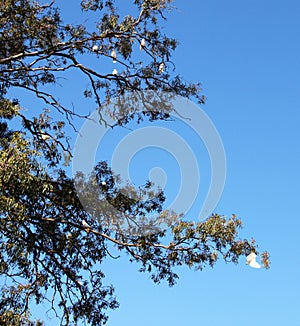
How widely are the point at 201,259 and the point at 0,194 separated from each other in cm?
285

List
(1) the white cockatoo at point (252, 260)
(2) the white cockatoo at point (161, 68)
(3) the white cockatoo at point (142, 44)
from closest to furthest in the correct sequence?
(1) the white cockatoo at point (252, 260), (3) the white cockatoo at point (142, 44), (2) the white cockatoo at point (161, 68)

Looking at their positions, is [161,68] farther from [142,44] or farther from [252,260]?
[252,260]

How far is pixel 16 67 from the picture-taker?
32.7ft

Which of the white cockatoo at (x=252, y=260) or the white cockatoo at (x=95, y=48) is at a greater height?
the white cockatoo at (x=95, y=48)

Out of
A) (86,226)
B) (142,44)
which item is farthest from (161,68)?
(86,226)

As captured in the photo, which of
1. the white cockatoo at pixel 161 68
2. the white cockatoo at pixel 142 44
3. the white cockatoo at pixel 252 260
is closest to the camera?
the white cockatoo at pixel 252 260

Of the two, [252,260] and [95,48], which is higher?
[95,48]

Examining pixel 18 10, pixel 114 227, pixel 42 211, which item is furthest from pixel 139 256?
pixel 18 10

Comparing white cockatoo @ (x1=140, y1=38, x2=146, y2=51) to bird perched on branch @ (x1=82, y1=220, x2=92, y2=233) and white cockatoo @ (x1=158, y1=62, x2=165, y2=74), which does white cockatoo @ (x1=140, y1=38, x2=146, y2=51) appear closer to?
white cockatoo @ (x1=158, y1=62, x2=165, y2=74)

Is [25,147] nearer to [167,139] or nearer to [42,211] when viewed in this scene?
[42,211]

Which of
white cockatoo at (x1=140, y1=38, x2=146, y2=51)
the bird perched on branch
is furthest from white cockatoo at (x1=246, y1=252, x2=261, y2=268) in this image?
white cockatoo at (x1=140, y1=38, x2=146, y2=51)

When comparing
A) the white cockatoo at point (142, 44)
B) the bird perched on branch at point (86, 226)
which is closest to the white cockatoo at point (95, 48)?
the white cockatoo at point (142, 44)

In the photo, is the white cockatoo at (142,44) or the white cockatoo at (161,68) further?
the white cockatoo at (161,68)

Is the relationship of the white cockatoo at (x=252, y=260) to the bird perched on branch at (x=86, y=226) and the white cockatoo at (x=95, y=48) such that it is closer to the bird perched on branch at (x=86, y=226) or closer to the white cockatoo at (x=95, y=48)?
the bird perched on branch at (x=86, y=226)
